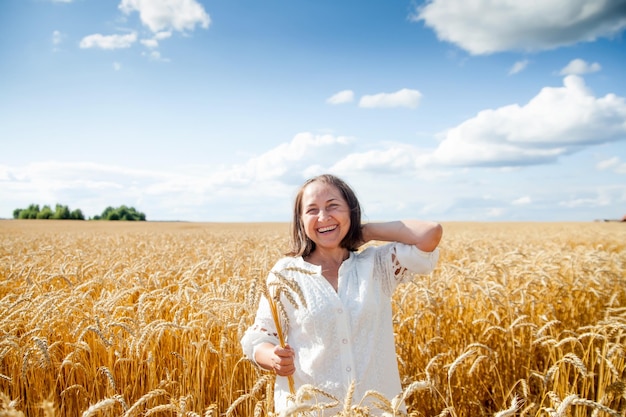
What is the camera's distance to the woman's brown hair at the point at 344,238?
2.57 m

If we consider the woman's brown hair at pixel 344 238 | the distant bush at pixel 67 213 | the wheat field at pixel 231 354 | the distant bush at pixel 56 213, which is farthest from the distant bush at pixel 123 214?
the woman's brown hair at pixel 344 238

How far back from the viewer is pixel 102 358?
3.28m

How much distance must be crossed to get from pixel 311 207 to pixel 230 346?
139cm

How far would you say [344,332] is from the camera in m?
2.21

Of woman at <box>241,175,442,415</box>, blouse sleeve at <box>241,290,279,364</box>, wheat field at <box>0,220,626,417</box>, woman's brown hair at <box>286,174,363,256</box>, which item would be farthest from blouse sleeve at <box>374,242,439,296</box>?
blouse sleeve at <box>241,290,279,364</box>

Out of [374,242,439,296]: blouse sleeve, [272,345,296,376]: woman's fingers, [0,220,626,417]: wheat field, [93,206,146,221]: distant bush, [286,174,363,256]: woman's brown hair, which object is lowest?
A: [0,220,626,417]: wheat field

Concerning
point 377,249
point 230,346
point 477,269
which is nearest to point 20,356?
point 230,346

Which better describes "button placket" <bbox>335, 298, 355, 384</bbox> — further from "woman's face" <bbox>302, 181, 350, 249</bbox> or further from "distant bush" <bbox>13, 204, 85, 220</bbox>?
"distant bush" <bbox>13, 204, 85, 220</bbox>

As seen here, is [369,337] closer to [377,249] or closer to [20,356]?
[377,249]

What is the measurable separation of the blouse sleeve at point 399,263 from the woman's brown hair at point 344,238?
0.60 feet

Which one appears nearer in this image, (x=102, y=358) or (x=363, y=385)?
(x=363, y=385)

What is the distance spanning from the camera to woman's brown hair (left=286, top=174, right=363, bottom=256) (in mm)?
2574

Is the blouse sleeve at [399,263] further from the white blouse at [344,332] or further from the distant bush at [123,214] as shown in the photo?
the distant bush at [123,214]

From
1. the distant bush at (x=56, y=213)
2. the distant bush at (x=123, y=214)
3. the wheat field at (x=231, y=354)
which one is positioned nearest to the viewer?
the wheat field at (x=231, y=354)
